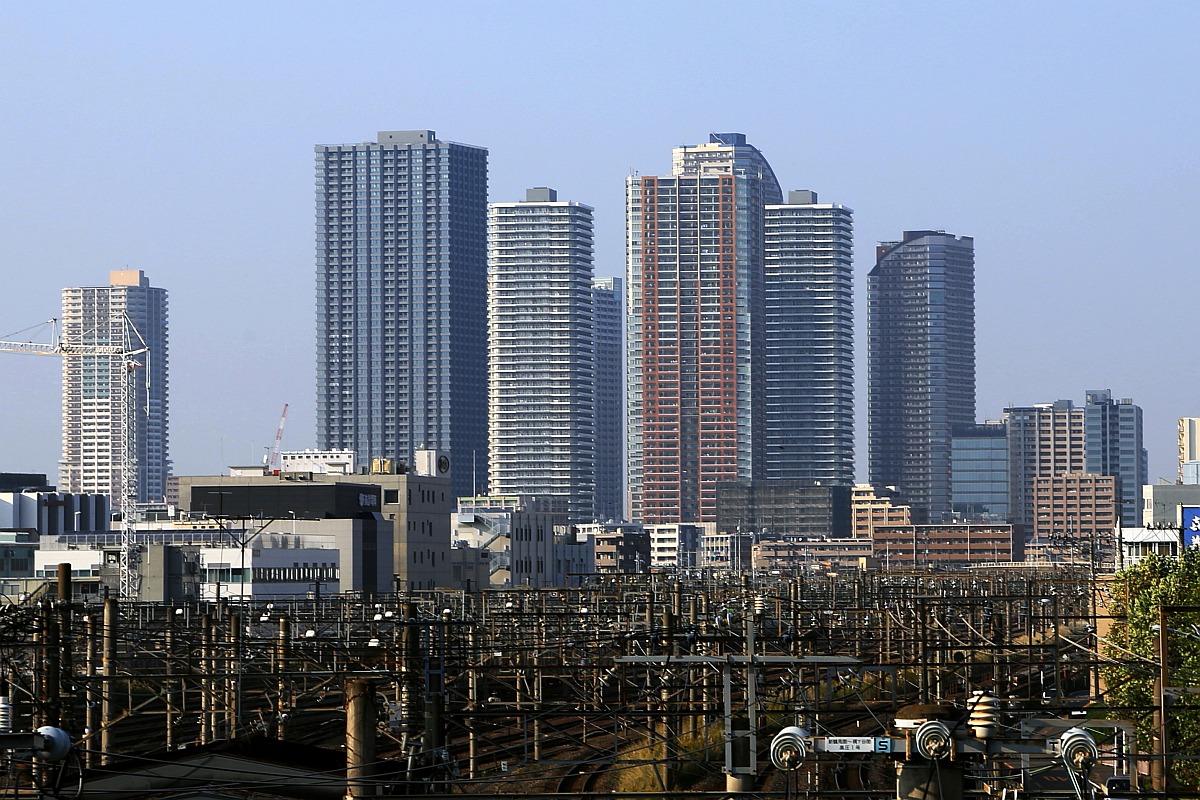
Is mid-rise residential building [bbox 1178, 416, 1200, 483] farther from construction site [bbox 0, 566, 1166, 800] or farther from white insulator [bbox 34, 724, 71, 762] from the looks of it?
white insulator [bbox 34, 724, 71, 762]

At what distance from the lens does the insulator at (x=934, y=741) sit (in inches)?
633

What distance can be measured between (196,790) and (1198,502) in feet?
342

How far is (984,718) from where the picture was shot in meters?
17.9

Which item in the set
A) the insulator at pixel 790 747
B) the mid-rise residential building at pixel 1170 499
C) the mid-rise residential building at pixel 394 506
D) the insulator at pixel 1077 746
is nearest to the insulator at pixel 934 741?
the insulator at pixel 1077 746

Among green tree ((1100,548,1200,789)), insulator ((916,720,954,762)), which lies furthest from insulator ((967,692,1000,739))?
green tree ((1100,548,1200,789))

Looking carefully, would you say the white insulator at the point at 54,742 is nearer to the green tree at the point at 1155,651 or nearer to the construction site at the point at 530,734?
the construction site at the point at 530,734

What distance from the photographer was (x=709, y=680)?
5272cm

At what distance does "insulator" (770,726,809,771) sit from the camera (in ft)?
56.2

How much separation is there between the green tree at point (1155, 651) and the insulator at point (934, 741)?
1405 cm

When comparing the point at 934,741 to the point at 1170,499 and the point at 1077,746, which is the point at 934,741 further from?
the point at 1170,499

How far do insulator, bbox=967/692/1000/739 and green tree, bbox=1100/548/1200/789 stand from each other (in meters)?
11.3

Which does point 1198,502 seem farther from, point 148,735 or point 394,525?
point 148,735

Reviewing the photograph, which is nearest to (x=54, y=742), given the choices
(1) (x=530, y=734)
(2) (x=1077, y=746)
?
(2) (x=1077, y=746)

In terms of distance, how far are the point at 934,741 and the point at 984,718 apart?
197cm
